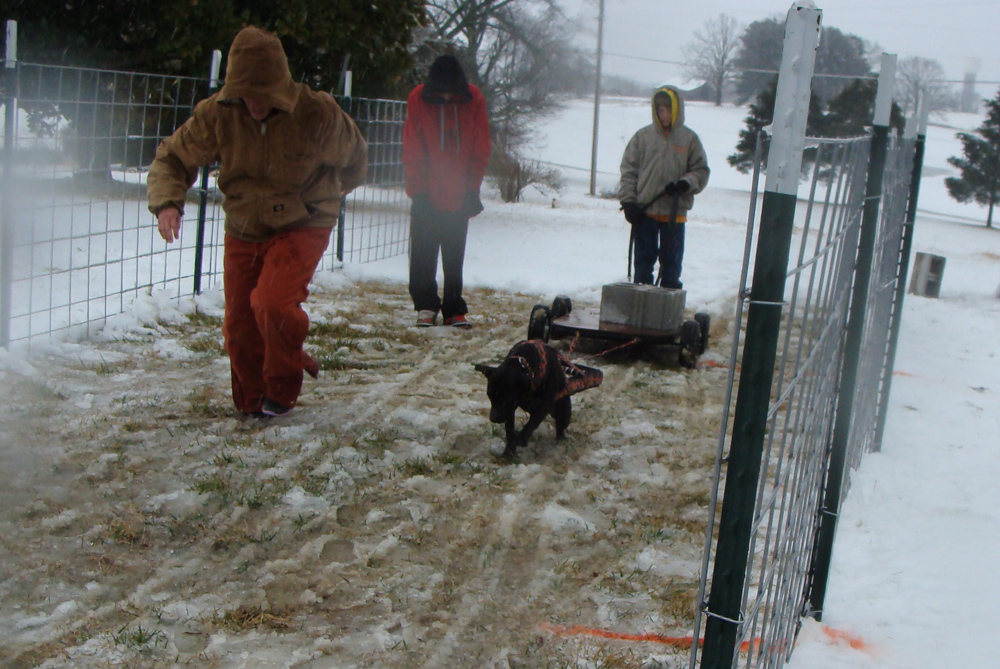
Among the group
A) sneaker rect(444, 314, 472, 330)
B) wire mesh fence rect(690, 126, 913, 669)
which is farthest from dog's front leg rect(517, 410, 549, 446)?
sneaker rect(444, 314, 472, 330)

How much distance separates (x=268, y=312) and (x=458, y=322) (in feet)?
9.89

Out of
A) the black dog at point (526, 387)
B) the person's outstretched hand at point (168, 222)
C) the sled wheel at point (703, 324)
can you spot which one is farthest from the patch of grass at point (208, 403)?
the sled wheel at point (703, 324)

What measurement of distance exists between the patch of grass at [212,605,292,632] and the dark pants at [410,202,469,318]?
15.1 ft

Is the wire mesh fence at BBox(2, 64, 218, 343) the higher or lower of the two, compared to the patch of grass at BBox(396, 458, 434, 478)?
higher

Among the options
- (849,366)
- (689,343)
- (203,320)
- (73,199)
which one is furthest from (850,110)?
(849,366)

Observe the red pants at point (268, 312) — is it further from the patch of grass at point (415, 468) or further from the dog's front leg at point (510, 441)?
the dog's front leg at point (510, 441)

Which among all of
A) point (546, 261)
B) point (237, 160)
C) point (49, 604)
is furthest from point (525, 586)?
Answer: point (546, 261)

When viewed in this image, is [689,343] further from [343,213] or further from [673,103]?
[343,213]

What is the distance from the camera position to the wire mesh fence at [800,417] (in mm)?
1849

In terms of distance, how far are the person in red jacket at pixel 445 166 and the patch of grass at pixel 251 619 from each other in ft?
14.8

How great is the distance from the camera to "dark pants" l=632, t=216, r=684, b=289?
708 centimetres

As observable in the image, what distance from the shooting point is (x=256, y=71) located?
4.29m

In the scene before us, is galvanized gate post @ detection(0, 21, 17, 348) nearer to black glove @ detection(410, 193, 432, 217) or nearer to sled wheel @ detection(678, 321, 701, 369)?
black glove @ detection(410, 193, 432, 217)

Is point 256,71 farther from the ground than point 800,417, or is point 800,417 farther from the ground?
point 256,71
